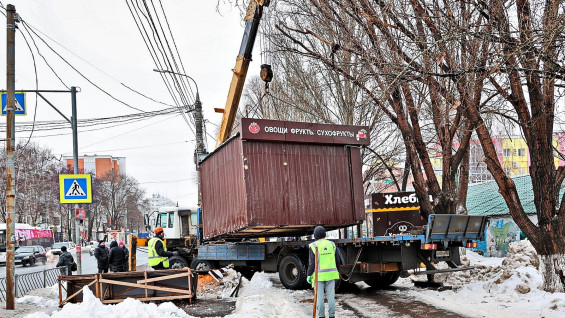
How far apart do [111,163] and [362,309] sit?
141 meters

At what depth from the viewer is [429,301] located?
11.3 metres

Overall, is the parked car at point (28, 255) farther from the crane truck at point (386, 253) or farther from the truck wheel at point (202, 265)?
the crane truck at point (386, 253)

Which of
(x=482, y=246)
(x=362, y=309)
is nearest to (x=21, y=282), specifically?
(x=362, y=309)

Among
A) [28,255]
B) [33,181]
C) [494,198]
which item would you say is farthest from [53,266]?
[33,181]

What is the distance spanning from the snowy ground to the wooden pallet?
0.65 metres

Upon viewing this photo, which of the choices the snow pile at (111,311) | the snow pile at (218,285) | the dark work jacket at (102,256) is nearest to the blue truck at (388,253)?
the snow pile at (218,285)

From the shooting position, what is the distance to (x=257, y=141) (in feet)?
41.5

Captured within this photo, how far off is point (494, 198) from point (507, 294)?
1957cm

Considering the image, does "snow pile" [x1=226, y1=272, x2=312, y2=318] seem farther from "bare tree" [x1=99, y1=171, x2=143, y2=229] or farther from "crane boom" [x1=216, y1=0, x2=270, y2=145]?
"bare tree" [x1=99, y1=171, x2=143, y2=229]

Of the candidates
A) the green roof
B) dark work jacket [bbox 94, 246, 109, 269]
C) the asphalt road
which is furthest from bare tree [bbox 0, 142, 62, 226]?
dark work jacket [bbox 94, 246, 109, 269]

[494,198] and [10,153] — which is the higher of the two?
[10,153]

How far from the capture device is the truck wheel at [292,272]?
1393 centimetres

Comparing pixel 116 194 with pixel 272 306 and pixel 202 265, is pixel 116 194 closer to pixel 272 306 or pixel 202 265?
pixel 202 265

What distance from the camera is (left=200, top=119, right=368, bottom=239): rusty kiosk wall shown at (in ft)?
41.1
